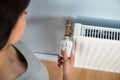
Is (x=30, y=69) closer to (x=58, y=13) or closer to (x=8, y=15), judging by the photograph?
(x=8, y=15)

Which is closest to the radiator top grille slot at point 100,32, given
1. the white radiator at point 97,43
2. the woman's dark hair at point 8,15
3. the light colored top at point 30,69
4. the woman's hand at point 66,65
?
the white radiator at point 97,43

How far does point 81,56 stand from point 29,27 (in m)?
0.34

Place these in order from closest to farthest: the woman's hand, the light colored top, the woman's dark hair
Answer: the woman's dark hair → the light colored top → the woman's hand

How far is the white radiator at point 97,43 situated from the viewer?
3.47 ft

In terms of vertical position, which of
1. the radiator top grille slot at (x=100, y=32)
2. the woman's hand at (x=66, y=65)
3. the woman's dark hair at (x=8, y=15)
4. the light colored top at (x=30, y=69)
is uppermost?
the woman's dark hair at (x=8, y=15)

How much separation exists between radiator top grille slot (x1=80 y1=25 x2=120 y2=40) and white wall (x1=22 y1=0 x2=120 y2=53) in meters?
0.08

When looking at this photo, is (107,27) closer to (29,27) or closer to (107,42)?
(107,42)

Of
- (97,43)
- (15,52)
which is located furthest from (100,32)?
(15,52)

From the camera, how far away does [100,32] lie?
107cm

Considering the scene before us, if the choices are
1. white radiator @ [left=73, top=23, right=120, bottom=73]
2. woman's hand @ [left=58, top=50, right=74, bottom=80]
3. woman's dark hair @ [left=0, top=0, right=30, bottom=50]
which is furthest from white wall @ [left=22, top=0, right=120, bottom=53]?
woman's dark hair @ [left=0, top=0, right=30, bottom=50]

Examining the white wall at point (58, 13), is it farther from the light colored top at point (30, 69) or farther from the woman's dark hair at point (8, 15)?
the woman's dark hair at point (8, 15)

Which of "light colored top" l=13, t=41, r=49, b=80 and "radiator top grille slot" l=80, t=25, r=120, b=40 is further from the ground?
"radiator top grille slot" l=80, t=25, r=120, b=40

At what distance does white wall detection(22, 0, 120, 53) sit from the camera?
3.42 ft

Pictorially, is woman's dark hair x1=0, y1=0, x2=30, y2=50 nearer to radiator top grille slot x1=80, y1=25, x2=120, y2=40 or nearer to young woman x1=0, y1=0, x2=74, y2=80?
young woman x1=0, y1=0, x2=74, y2=80
